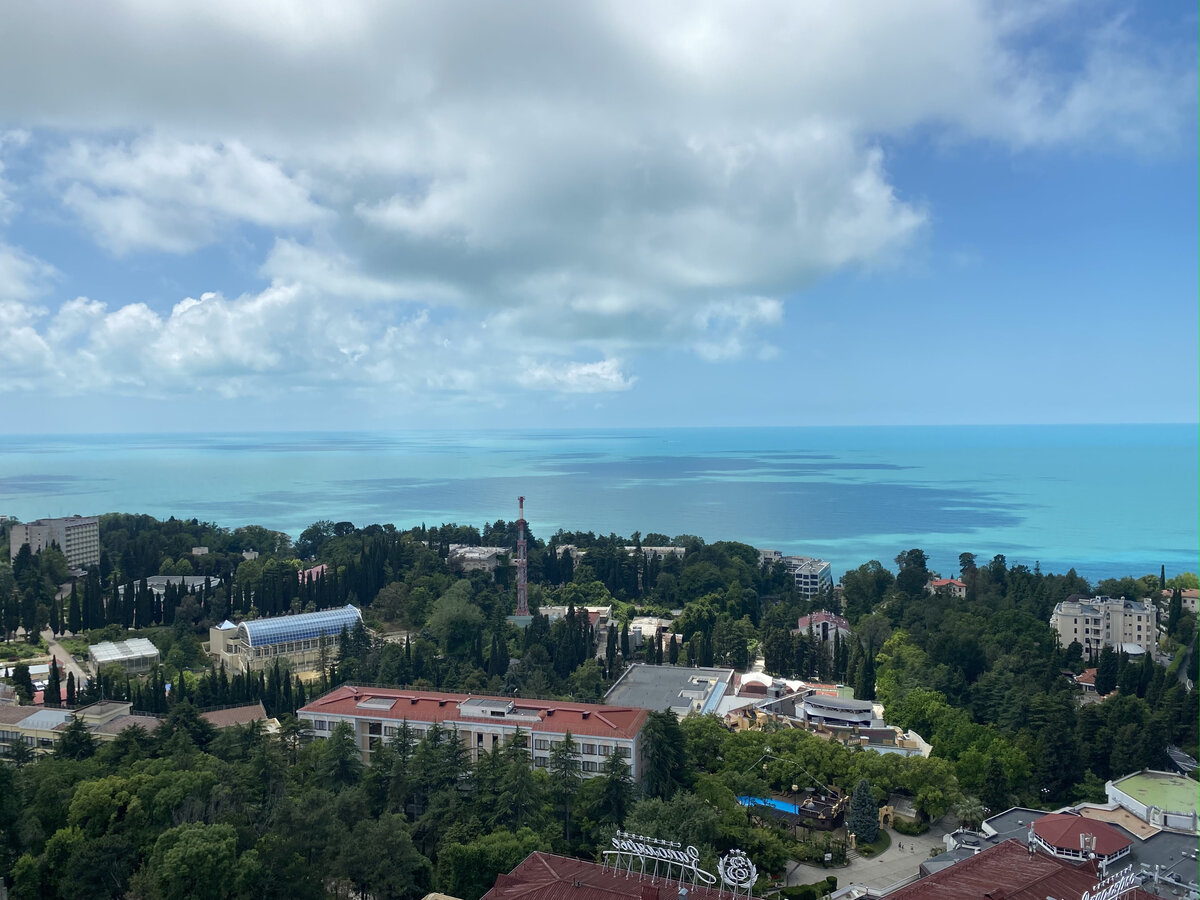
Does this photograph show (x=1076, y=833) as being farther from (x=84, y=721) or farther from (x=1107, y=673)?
(x=84, y=721)

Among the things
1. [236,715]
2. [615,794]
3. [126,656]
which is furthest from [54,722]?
[615,794]

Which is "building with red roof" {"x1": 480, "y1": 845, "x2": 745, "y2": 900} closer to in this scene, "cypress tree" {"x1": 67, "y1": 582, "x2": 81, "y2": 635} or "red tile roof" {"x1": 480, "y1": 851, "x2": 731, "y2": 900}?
"red tile roof" {"x1": 480, "y1": 851, "x2": 731, "y2": 900}

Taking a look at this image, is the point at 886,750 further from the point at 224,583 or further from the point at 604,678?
the point at 224,583

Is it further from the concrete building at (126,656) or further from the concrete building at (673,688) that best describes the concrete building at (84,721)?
the concrete building at (673,688)

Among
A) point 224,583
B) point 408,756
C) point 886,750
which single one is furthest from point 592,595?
point 408,756

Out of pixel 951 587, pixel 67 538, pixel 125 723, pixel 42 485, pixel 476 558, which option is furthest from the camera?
pixel 42 485

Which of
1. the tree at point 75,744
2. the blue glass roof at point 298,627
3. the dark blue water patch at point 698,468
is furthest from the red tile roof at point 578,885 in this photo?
the dark blue water patch at point 698,468

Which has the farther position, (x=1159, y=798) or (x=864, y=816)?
(x=1159, y=798)
